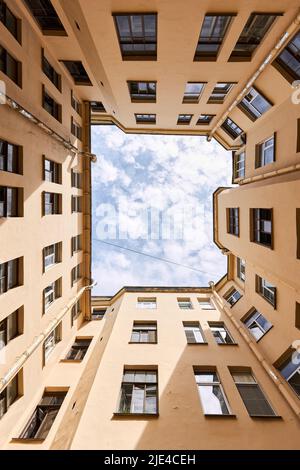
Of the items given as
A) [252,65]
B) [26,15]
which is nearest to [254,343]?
[252,65]

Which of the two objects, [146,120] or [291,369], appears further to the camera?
[146,120]

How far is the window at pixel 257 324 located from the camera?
16203 millimetres

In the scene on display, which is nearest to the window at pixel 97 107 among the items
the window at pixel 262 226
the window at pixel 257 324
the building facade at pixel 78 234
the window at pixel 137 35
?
the building facade at pixel 78 234

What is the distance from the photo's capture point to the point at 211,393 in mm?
12047

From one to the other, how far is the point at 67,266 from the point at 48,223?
412 cm

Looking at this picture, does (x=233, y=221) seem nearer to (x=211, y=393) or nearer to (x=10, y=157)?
(x=211, y=393)

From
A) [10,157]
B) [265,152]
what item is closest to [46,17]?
[10,157]

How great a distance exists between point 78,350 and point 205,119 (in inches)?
837

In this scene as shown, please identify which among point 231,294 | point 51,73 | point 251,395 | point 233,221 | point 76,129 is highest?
point 51,73

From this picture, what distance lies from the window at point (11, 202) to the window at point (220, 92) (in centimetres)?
1445

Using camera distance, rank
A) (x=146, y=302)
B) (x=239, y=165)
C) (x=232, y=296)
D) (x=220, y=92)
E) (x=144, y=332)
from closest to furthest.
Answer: (x=144, y=332) → (x=220, y=92) → (x=239, y=165) → (x=146, y=302) → (x=232, y=296)

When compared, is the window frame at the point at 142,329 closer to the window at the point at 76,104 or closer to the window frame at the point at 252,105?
the window frame at the point at 252,105

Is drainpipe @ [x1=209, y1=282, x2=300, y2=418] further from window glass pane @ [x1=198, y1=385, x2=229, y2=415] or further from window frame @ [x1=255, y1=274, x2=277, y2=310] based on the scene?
window glass pane @ [x1=198, y1=385, x2=229, y2=415]

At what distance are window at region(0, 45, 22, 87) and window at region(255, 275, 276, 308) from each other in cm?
1724
